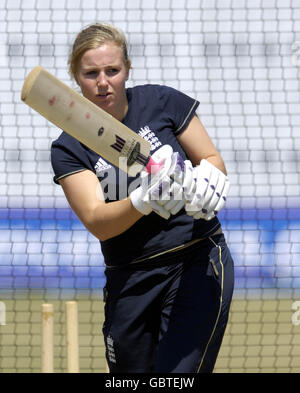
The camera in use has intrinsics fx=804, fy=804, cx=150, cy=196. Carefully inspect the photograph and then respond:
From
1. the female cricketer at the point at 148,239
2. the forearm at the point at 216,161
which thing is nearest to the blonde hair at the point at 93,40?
the female cricketer at the point at 148,239

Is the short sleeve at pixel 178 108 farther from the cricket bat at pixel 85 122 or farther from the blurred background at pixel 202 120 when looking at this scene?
the blurred background at pixel 202 120

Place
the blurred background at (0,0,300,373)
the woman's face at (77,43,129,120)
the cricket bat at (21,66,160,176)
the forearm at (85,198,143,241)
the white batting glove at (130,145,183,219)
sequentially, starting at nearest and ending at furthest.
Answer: the cricket bat at (21,66,160,176), the white batting glove at (130,145,183,219), the forearm at (85,198,143,241), the woman's face at (77,43,129,120), the blurred background at (0,0,300,373)

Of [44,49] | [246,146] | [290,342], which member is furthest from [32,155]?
[290,342]

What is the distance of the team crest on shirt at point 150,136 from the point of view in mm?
2379

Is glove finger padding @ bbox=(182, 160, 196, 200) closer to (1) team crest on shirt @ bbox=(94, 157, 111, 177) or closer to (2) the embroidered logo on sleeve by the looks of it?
(1) team crest on shirt @ bbox=(94, 157, 111, 177)

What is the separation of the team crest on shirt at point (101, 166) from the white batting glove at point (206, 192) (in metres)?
0.30

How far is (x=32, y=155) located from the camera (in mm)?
6105

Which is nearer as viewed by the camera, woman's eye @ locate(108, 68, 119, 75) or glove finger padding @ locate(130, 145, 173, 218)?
glove finger padding @ locate(130, 145, 173, 218)

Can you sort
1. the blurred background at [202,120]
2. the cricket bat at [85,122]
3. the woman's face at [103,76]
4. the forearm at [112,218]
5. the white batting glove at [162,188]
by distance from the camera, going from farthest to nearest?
the blurred background at [202,120] → the woman's face at [103,76] → the forearm at [112,218] → the white batting glove at [162,188] → the cricket bat at [85,122]

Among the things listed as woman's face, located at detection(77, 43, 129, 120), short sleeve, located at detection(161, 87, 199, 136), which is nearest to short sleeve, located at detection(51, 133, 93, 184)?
woman's face, located at detection(77, 43, 129, 120)

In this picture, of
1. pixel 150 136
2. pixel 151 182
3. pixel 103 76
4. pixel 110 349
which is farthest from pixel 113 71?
pixel 110 349

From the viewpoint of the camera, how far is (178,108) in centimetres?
250

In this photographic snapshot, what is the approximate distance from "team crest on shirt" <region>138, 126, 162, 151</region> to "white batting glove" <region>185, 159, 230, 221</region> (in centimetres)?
18

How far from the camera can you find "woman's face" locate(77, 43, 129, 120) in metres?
2.34
